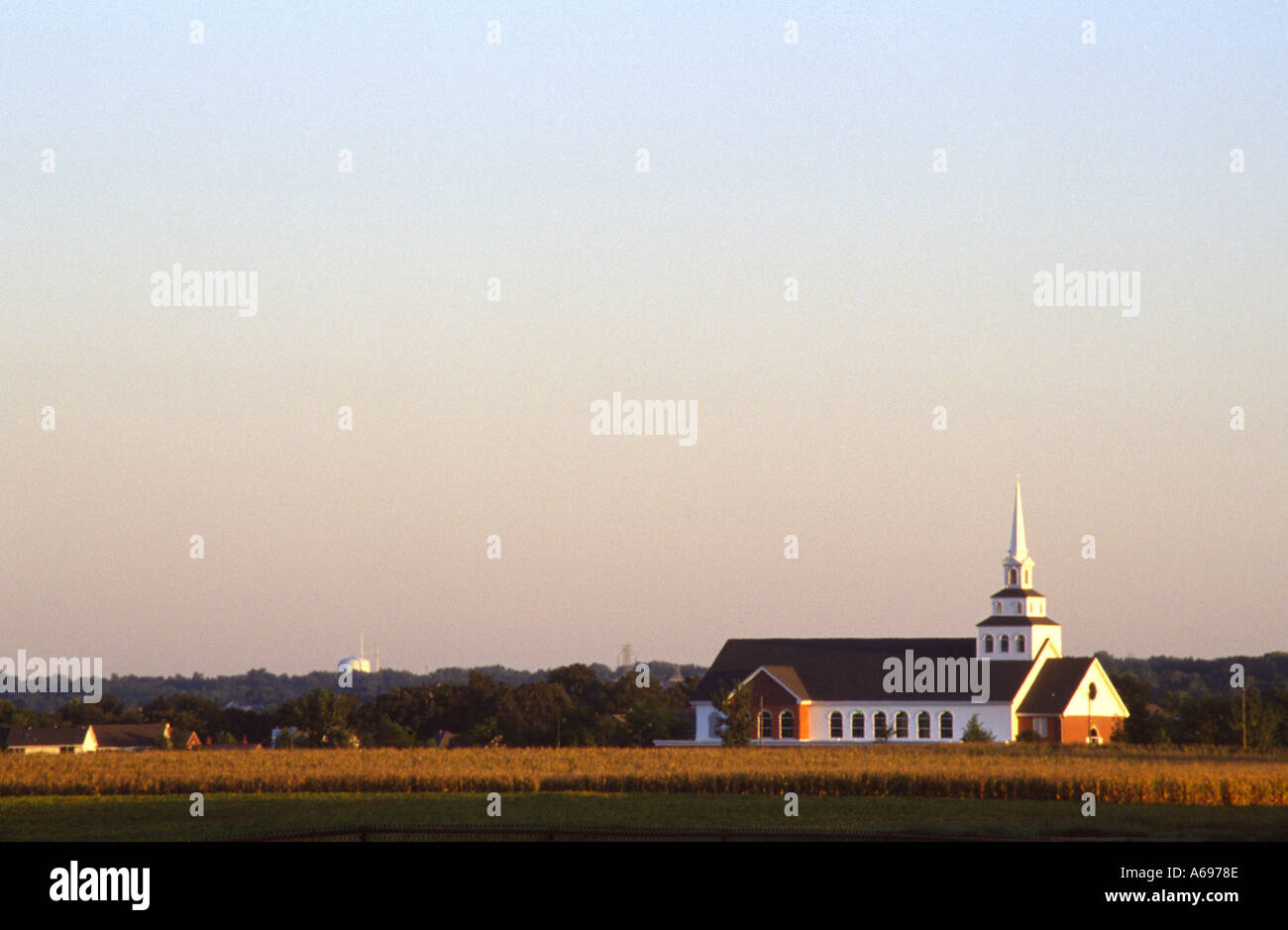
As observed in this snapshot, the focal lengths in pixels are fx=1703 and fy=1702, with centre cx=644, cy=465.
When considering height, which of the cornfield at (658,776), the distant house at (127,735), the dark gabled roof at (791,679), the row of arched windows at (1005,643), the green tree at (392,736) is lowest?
the distant house at (127,735)

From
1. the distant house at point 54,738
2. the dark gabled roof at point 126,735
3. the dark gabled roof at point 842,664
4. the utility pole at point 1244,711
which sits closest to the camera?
the utility pole at point 1244,711

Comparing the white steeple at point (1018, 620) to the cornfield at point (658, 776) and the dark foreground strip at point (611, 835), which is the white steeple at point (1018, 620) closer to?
the cornfield at point (658, 776)

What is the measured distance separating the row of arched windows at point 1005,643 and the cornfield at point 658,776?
42823 mm

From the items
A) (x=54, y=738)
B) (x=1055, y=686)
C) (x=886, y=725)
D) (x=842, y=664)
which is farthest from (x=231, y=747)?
(x=1055, y=686)

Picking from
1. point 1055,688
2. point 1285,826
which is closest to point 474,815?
point 1285,826

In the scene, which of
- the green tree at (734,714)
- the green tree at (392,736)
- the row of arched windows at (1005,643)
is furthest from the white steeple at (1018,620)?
the green tree at (392,736)

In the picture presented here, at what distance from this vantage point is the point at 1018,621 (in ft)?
343

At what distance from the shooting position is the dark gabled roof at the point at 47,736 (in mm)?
116575

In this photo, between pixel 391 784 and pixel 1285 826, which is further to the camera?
pixel 391 784

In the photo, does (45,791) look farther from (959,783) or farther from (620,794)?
(959,783)

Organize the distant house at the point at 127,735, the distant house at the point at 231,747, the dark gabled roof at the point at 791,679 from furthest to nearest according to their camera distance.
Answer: the distant house at the point at 127,735
the dark gabled roof at the point at 791,679
the distant house at the point at 231,747

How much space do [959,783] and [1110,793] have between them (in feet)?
Result: 14.1
